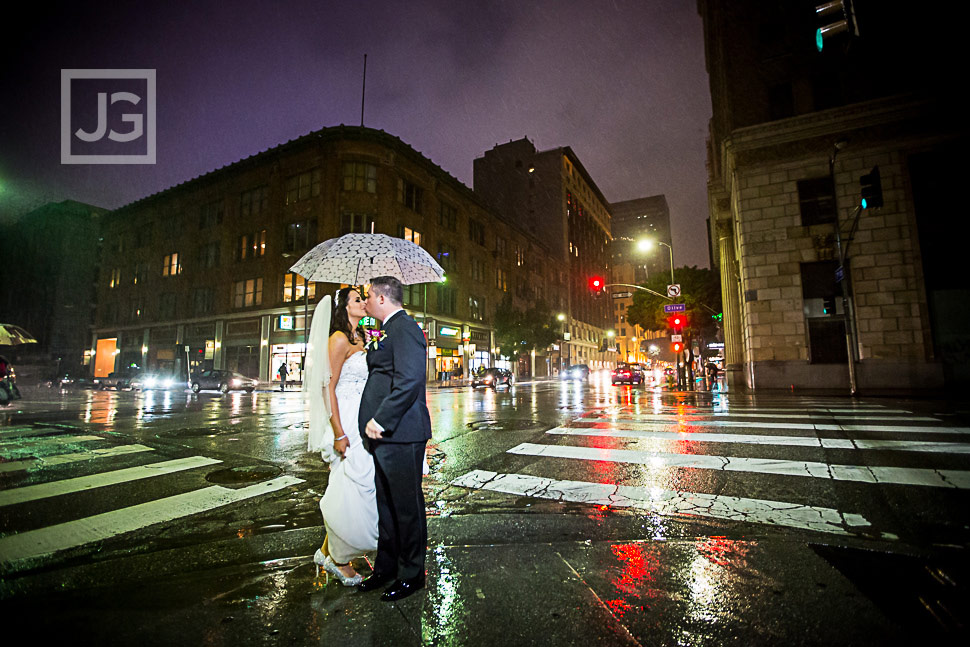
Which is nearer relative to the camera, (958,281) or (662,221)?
(958,281)

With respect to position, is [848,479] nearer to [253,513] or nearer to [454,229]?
[253,513]

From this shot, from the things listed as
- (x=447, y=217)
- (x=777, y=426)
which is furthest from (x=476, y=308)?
(x=777, y=426)

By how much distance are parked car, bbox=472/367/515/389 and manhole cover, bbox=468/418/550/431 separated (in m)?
18.9

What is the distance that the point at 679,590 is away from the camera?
101 inches

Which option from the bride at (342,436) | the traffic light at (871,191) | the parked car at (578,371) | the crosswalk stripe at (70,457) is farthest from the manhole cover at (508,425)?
the parked car at (578,371)

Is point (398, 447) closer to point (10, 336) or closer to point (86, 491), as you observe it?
point (86, 491)

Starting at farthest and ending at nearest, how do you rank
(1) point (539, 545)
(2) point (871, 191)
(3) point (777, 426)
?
(2) point (871, 191) → (3) point (777, 426) → (1) point (539, 545)

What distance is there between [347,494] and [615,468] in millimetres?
3903

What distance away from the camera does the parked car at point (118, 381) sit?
2953 cm

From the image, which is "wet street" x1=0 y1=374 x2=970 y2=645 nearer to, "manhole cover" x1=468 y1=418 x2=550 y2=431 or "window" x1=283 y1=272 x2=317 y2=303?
"manhole cover" x1=468 y1=418 x2=550 y2=431

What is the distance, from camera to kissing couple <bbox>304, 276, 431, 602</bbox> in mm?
2664

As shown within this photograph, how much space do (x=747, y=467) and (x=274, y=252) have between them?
117 feet

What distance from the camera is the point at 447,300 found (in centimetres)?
4003

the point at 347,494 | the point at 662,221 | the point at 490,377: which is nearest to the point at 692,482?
the point at 347,494
